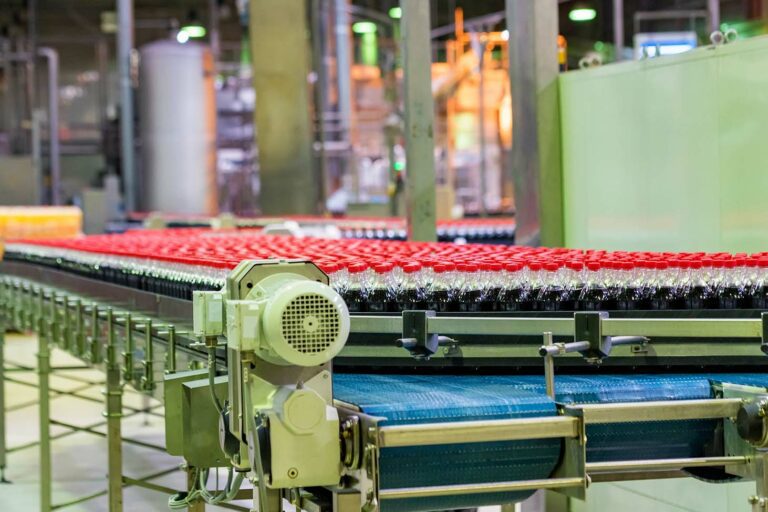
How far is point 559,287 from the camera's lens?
2.49 m

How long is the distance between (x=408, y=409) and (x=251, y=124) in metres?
14.9

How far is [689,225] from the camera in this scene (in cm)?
401

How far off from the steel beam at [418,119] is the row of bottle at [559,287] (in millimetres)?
2684

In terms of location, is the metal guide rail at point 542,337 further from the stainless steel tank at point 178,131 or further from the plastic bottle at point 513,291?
the stainless steel tank at point 178,131

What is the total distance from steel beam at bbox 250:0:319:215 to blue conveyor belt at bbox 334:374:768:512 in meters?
8.07

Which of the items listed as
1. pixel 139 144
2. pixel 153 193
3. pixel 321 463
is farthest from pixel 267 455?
pixel 139 144

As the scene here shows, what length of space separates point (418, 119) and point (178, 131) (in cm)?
926

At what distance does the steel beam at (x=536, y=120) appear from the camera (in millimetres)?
4711

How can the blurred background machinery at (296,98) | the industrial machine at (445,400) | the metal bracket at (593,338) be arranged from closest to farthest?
the industrial machine at (445,400) < the metal bracket at (593,338) < the blurred background machinery at (296,98)

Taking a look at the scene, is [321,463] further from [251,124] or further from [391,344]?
[251,124]

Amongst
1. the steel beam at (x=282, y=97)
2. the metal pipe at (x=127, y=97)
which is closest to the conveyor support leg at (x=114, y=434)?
the steel beam at (x=282, y=97)

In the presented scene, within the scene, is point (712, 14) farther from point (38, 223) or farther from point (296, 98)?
point (38, 223)

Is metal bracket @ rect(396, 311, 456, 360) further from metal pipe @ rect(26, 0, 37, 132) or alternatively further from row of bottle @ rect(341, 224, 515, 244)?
metal pipe @ rect(26, 0, 37, 132)

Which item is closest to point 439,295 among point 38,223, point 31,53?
point 38,223
